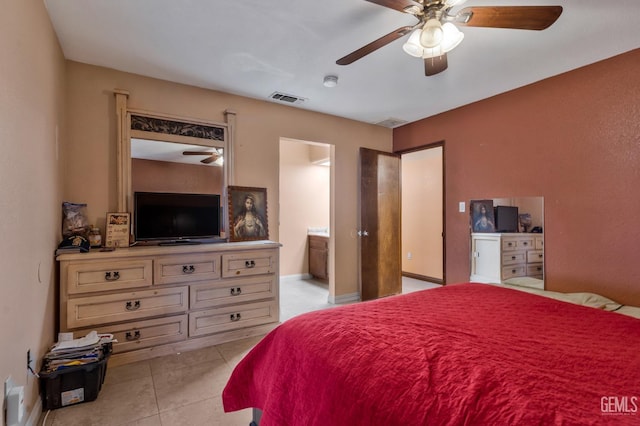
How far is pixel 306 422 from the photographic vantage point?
1.11 meters

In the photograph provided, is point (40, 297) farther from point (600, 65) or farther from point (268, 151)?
point (600, 65)

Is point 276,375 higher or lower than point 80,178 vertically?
lower

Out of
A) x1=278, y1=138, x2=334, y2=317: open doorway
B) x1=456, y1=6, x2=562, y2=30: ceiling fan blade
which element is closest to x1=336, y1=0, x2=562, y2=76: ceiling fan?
x1=456, y1=6, x2=562, y2=30: ceiling fan blade

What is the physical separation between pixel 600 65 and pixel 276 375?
3454 millimetres

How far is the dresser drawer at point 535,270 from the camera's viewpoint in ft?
9.85

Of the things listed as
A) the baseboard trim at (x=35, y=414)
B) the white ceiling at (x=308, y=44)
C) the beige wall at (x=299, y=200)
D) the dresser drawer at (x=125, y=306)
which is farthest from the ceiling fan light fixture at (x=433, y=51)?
the beige wall at (x=299, y=200)

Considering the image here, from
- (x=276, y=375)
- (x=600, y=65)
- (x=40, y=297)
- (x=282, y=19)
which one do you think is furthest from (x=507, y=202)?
(x=40, y=297)

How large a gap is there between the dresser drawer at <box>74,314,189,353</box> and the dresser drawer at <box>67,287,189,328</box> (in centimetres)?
6

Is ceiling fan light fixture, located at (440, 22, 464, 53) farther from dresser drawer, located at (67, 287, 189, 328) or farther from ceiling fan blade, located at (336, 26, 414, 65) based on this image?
dresser drawer, located at (67, 287, 189, 328)

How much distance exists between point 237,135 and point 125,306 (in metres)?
1.94

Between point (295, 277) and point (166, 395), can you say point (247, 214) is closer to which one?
point (166, 395)

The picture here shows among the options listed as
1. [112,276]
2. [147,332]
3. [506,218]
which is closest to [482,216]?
[506,218]

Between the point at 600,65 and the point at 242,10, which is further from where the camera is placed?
the point at 600,65

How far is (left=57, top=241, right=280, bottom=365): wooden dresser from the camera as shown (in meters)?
2.28
